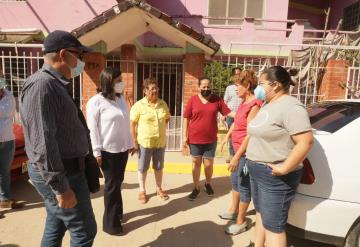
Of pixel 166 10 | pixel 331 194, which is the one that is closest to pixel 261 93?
pixel 331 194

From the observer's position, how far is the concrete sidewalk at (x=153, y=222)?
365 centimetres

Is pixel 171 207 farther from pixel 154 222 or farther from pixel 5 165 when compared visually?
pixel 5 165

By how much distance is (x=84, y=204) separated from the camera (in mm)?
2408

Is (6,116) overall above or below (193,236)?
above

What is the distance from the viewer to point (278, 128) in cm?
256

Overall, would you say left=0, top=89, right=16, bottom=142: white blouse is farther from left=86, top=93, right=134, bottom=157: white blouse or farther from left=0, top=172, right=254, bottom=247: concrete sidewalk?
left=86, top=93, right=134, bottom=157: white blouse

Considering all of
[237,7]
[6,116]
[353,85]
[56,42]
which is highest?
[237,7]

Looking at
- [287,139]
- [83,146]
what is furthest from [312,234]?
[83,146]

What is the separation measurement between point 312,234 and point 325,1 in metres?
19.2

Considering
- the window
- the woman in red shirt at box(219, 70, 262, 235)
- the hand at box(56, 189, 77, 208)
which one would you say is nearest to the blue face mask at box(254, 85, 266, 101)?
the woman in red shirt at box(219, 70, 262, 235)

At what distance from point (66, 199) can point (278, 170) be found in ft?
5.14

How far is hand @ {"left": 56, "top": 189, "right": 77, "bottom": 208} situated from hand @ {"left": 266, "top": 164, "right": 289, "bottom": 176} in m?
1.51

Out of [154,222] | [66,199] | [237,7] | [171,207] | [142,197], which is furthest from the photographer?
[237,7]

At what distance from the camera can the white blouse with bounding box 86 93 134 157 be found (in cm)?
361
